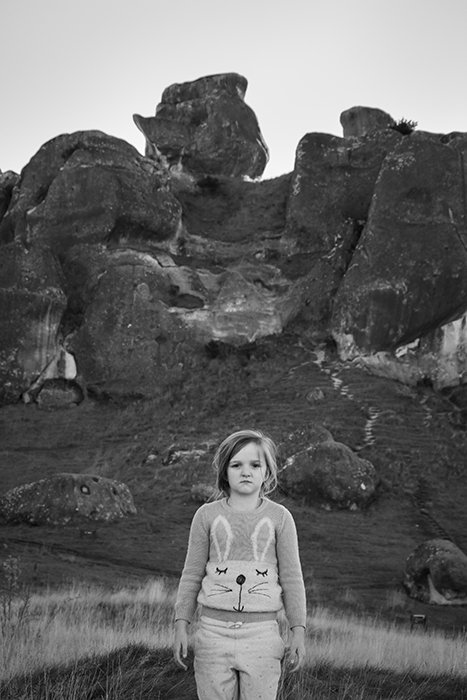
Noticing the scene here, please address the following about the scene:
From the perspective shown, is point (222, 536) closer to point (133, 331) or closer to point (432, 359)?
point (432, 359)

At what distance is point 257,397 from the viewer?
37.4 m

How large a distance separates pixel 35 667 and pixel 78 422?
33803mm

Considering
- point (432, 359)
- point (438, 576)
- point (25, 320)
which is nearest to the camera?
point (438, 576)

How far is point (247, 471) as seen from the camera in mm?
4258

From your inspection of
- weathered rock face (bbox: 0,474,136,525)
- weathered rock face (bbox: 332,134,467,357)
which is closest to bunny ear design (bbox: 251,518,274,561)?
weathered rock face (bbox: 0,474,136,525)

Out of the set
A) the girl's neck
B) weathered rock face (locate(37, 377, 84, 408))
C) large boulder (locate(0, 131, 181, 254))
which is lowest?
the girl's neck

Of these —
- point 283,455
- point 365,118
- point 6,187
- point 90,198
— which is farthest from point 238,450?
point 365,118

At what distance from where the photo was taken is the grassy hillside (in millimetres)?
17547

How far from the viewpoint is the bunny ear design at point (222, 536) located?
4.20 metres

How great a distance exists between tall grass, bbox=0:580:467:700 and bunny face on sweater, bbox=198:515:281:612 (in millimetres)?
1671

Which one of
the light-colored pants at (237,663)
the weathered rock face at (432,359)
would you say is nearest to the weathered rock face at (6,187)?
the weathered rock face at (432,359)

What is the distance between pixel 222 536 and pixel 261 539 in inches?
8.9

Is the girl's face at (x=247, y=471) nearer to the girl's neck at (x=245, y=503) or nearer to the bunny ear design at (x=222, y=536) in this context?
the girl's neck at (x=245, y=503)

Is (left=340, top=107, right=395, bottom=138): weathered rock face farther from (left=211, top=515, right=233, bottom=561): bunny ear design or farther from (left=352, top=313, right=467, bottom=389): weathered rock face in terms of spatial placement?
(left=211, top=515, right=233, bottom=561): bunny ear design
